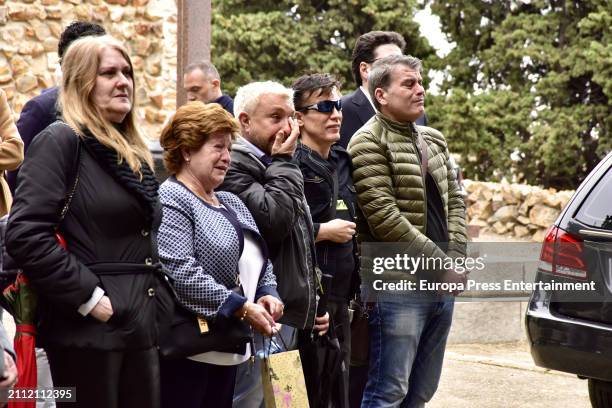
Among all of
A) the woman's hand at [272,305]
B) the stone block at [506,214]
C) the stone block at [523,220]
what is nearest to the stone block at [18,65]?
the woman's hand at [272,305]

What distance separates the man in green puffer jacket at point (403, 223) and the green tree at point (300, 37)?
1892 cm

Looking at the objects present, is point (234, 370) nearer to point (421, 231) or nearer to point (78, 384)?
point (78, 384)

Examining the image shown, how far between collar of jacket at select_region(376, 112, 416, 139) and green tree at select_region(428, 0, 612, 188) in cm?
1609

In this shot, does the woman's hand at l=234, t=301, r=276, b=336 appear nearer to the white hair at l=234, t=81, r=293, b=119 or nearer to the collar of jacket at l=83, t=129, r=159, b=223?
the collar of jacket at l=83, t=129, r=159, b=223

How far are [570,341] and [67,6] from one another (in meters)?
5.34

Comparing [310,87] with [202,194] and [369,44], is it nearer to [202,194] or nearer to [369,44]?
[202,194]

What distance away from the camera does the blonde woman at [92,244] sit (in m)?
3.51

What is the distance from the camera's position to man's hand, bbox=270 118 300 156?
4.45m

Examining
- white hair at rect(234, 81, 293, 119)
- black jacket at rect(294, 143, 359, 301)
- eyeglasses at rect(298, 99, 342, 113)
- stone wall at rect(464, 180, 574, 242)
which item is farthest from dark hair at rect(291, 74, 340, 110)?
stone wall at rect(464, 180, 574, 242)

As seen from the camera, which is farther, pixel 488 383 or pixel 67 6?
pixel 67 6

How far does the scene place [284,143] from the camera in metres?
4.45

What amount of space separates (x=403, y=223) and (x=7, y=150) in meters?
1.73

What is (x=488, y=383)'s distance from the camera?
7414 millimetres

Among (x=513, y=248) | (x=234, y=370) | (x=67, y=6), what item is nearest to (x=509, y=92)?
(x=513, y=248)
